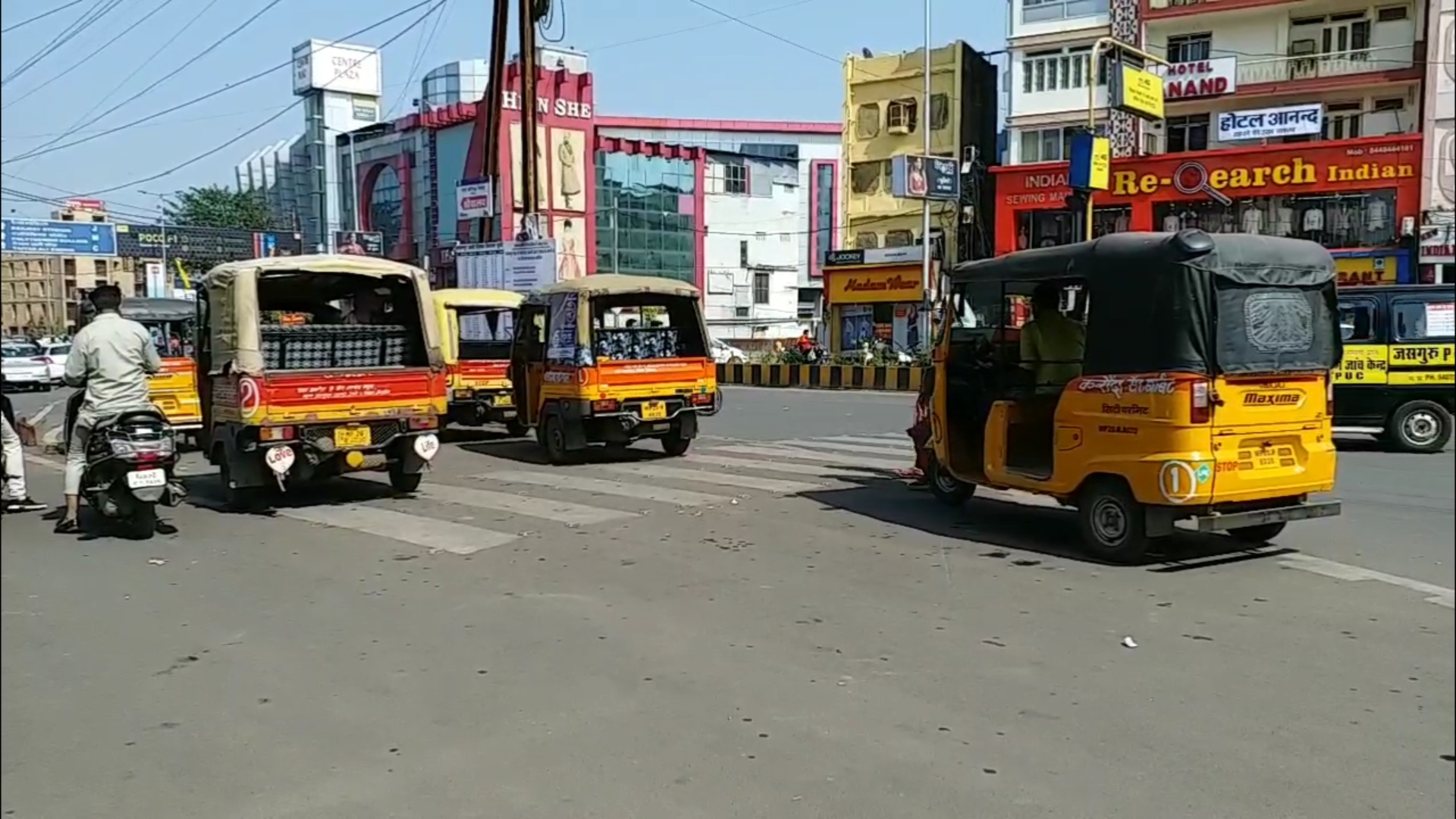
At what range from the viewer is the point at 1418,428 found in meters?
13.7

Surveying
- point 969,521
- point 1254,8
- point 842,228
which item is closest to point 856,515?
point 969,521

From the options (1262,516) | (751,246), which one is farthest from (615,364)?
(751,246)

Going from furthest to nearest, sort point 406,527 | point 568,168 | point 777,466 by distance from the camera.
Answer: point 568,168 < point 777,466 < point 406,527

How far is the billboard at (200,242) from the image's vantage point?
22141 millimetres

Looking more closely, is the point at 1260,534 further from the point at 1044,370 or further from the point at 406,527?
the point at 406,527

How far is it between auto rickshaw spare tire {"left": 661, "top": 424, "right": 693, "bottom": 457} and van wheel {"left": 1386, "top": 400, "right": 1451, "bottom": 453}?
8.61 meters

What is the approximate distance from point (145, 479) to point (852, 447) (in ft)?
28.4

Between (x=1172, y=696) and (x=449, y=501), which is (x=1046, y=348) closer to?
(x=1172, y=696)

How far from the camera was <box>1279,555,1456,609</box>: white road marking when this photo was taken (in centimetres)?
662

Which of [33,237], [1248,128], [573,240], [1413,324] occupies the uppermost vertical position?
[1248,128]

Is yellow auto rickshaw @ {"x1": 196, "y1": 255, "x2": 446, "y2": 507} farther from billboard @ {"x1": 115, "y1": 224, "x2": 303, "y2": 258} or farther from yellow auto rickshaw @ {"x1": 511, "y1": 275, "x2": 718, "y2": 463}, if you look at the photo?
billboard @ {"x1": 115, "y1": 224, "x2": 303, "y2": 258}

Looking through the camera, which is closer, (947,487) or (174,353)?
(947,487)

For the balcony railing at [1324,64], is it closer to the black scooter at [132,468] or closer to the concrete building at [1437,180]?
the concrete building at [1437,180]

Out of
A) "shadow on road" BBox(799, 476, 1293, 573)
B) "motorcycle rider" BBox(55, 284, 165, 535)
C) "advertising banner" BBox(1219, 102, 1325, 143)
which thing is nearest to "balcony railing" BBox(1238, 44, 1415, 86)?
"advertising banner" BBox(1219, 102, 1325, 143)
